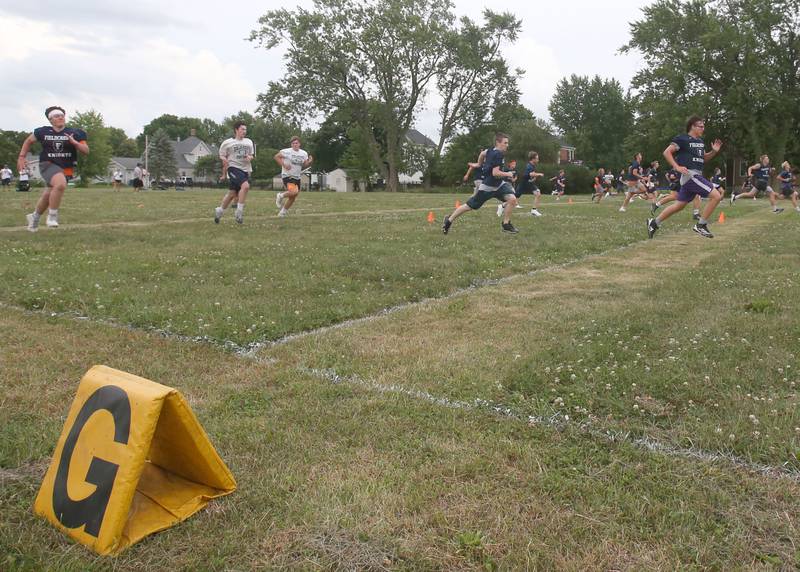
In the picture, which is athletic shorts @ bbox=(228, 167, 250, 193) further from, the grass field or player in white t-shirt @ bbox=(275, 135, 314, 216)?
the grass field

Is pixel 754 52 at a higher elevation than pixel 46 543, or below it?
higher

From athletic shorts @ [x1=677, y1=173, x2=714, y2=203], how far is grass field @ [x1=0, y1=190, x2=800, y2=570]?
3.13 meters

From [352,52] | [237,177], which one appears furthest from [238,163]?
[352,52]

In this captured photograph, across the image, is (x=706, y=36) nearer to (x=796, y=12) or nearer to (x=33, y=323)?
(x=796, y=12)

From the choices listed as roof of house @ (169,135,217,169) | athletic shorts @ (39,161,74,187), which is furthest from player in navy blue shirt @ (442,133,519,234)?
roof of house @ (169,135,217,169)

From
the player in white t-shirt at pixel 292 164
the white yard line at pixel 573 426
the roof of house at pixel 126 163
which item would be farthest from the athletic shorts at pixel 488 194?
the roof of house at pixel 126 163

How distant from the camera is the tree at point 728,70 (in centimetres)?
5028

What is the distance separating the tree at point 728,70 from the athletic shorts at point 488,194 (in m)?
44.9

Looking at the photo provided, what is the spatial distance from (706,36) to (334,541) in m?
57.4

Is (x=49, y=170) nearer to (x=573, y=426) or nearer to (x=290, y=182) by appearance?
(x=290, y=182)

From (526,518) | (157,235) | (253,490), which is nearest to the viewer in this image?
(526,518)

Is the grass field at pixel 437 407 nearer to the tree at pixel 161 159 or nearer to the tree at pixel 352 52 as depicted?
the tree at pixel 352 52

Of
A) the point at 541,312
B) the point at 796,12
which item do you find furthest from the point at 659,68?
the point at 541,312

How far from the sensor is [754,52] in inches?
1996
